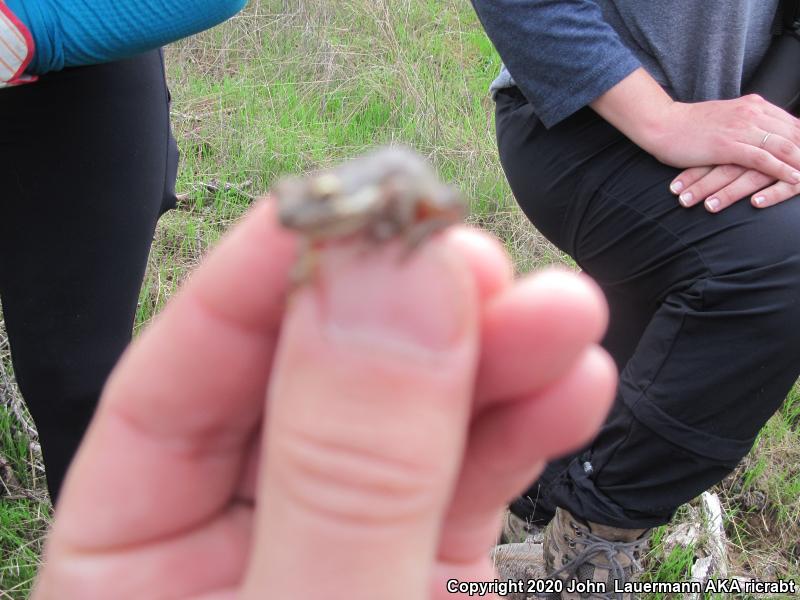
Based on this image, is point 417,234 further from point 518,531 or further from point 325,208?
point 518,531

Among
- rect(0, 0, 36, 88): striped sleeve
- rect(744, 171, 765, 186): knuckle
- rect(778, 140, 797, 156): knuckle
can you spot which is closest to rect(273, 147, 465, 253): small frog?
rect(0, 0, 36, 88): striped sleeve

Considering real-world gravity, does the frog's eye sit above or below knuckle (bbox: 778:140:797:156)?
above

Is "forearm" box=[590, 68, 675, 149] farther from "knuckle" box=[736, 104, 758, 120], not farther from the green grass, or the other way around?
the green grass

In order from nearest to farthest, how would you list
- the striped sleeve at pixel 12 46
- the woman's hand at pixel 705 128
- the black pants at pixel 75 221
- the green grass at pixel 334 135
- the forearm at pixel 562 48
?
the striped sleeve at pixel 12 46 → the black pants at pixel 75 221 → the woman's hand at pixel 705 128 → the forearm at pixel 562 48 → the green grass at pixel 334 135

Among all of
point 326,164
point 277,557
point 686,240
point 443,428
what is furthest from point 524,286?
point 326,164

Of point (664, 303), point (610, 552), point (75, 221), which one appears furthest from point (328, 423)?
point (610, 552)

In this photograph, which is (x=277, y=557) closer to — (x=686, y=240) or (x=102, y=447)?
(x=102, y=447)

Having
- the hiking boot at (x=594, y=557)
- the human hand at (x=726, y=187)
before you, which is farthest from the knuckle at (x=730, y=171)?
the hiking boot at (x=594, y=557)

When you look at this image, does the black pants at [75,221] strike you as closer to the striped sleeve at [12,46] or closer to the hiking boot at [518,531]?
the striped sleeve at [12,46]
